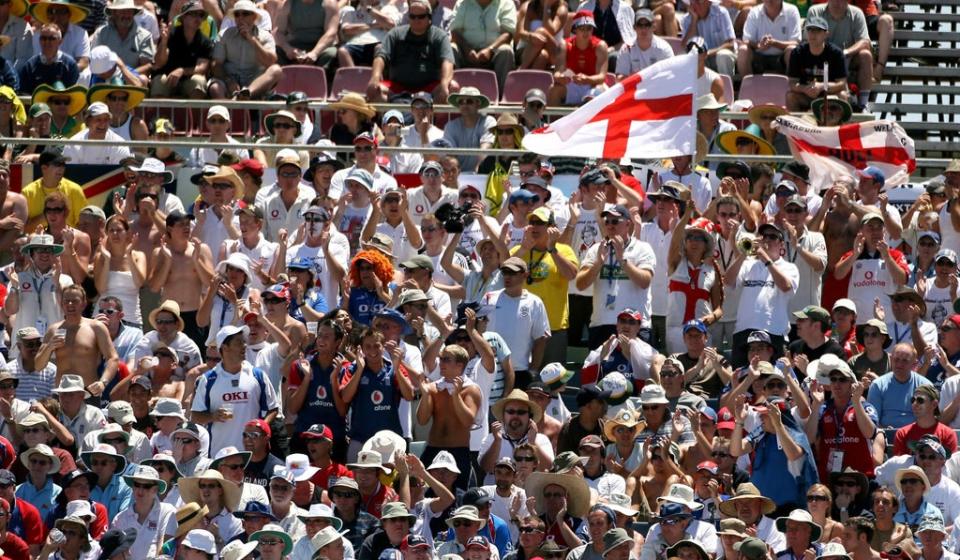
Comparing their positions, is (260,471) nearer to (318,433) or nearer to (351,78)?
(318,433)

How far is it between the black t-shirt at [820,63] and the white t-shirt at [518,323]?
17.6 feet

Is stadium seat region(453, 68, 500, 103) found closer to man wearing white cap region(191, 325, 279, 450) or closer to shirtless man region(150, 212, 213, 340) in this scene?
shirtless man region(150, 212, 213, 340)

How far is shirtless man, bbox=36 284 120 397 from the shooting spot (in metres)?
18.7

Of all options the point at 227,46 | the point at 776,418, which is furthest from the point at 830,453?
the point at 227,46

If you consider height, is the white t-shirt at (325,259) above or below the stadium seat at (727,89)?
below

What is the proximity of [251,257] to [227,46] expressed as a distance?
4481 millimetres

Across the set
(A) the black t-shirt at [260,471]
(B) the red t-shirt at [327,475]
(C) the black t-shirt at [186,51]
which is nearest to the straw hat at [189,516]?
(A) the black t-shirt at [260,471]

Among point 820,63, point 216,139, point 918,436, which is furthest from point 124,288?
point 820,63

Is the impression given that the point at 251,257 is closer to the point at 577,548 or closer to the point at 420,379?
the point at 420,379

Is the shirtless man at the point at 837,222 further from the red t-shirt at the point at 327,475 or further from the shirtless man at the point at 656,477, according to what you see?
the red t-shirt at the point at 327,475

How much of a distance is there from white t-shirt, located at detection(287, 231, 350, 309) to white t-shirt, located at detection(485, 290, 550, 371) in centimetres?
132

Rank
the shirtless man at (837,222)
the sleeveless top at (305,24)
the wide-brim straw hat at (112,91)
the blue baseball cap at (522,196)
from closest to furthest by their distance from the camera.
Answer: the blue baseball cap at (522,196), the shirtless man at (837,222), the wide-brim straw hat at (112,91), the sleeveless top at (305,24)

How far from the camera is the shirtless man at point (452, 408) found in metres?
17.7

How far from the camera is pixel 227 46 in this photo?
2375 cm
